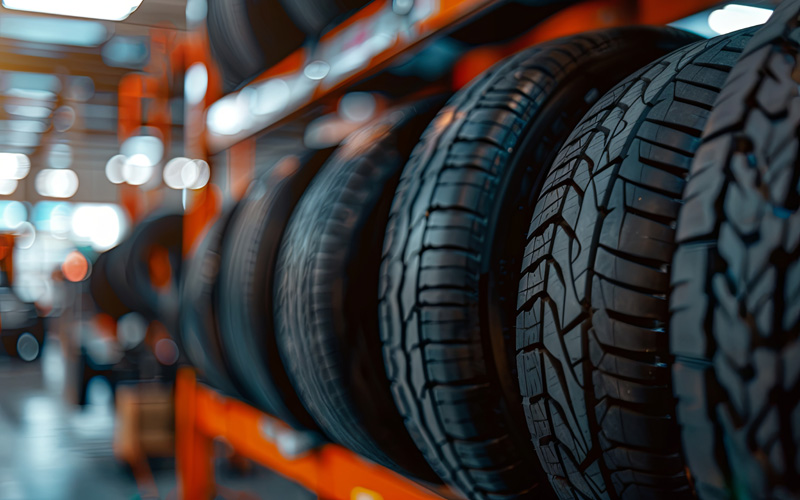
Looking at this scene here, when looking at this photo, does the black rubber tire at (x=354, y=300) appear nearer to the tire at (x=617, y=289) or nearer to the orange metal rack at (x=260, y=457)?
the orange metal rack at (x=260, y=457)

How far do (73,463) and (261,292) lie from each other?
310 centimetres

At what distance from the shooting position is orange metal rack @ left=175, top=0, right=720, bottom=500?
0.85 m

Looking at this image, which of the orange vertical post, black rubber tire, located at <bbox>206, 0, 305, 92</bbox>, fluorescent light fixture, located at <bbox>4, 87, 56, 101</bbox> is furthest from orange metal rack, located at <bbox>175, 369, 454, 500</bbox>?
fluorescent light fixture, located at <bbox>4, 87, 56, 101</bbox>

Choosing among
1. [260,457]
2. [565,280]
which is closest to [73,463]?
[260,457]

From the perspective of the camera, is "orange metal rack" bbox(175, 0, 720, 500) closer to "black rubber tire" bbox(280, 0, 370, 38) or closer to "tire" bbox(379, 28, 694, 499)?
"black rubber tire" bbox(280, 0, 370, 38)

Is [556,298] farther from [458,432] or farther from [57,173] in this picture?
[57,173]

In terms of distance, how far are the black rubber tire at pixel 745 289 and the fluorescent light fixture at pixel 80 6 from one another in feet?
9.00

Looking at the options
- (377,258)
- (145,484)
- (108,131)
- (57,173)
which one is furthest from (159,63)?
(57,173)

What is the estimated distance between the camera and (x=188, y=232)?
209cm

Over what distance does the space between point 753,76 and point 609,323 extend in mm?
172

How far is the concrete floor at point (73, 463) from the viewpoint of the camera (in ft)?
9.64

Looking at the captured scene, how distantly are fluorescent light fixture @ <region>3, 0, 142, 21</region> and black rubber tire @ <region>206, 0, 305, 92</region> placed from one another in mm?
1272

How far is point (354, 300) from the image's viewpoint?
0.76 meters

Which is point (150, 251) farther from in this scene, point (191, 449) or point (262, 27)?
point (262, 27)
